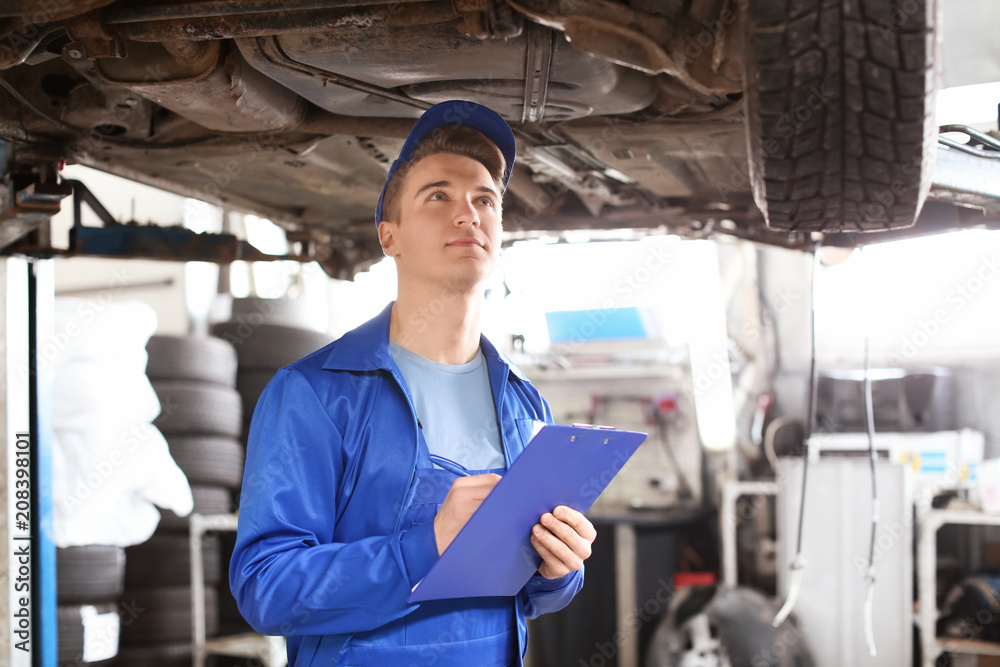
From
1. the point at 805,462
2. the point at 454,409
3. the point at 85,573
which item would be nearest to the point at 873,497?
the point at 805,462

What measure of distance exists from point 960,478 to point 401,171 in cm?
404

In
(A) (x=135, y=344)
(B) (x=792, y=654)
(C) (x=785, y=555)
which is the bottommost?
(B) (x=792, y=654)

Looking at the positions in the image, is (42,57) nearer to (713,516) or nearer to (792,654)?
(792,654)

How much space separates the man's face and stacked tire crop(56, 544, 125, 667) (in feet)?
7.88

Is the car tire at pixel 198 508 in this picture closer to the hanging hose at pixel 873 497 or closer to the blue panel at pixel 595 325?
the blue panel at pixel 595 325

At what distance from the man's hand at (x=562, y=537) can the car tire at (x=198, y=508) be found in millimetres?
2839

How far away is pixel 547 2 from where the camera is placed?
1215 mm

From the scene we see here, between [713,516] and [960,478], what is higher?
[960,478]

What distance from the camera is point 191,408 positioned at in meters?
3.58

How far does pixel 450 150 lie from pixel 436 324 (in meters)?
0.33

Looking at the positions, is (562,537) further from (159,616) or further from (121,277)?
(121,277)

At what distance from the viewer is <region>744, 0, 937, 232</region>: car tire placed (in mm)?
1066

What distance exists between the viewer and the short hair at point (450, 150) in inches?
58.6

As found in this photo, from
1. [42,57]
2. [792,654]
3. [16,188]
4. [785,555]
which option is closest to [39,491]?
[16,188]
